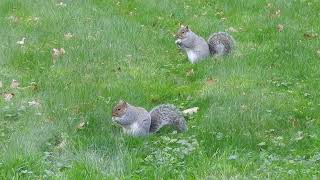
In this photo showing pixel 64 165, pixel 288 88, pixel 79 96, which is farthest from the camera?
pixel 288 88

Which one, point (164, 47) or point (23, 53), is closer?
point (23, 53)

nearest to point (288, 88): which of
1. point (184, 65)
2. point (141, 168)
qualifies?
point (184, 65)

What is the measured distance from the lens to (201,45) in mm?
9023

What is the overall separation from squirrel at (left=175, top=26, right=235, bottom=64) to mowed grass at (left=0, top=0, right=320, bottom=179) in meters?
0.18

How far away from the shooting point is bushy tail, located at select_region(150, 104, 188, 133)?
6.58 meters

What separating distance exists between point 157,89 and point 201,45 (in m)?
1.41

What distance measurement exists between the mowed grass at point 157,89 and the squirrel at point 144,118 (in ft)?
0.37

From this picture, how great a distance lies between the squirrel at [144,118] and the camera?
6.43m

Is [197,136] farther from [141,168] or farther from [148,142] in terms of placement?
[141,168]

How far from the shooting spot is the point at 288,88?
792cm

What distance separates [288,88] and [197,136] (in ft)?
6.80

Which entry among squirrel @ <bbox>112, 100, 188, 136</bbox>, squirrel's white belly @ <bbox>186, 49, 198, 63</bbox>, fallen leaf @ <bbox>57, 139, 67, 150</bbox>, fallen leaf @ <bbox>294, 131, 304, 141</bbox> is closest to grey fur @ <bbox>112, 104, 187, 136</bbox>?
squirrel @ <bbox>112, 100, 188, 136</bbox>

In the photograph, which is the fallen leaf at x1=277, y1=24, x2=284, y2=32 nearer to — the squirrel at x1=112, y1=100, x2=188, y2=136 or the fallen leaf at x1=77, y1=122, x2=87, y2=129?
the squirrel at x1=112, y1=100, x2=188, y2=136

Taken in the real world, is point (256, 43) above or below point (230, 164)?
below
